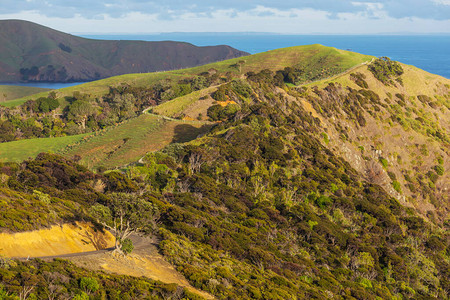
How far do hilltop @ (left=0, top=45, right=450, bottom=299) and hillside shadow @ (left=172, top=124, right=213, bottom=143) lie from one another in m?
0.60

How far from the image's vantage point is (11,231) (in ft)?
85.4

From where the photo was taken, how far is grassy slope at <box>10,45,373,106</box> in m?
147

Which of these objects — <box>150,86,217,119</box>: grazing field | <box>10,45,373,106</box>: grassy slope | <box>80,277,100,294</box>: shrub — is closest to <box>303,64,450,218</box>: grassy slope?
<box>150,86,217,119</box>: grazing field

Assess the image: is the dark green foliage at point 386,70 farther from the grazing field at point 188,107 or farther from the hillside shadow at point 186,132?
the hillside shadow at point 186,132

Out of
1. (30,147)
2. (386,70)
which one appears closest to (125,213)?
(30,147)

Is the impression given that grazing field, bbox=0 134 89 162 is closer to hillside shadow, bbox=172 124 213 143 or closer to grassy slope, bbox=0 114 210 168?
grassy slope, bbox=0 114 210 168

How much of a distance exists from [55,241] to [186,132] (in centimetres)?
5408

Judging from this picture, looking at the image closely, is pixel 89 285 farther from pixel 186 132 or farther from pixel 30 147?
pixel 30 147

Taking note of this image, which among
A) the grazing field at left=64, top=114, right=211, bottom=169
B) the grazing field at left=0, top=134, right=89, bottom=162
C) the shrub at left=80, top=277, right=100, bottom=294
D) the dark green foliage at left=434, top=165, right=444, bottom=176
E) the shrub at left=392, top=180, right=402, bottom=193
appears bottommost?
the shrub at left=392, top=180, right=402, bottom=193

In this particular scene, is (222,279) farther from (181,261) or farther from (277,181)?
(277,181)

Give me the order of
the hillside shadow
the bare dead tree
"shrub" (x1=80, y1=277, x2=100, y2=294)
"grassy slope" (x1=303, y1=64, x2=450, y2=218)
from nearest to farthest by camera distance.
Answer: "shrub" (x1=80, y1=277, x2=100, y2=294) < the bare dead tree < the hillside shadow < "grassy slope" (x1=303, y1=64, x2=450, y2=218)

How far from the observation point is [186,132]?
81.4 metres

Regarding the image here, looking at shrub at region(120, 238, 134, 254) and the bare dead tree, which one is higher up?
shrub at region(120, 238, 134, 254)

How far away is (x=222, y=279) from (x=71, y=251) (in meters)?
11.5
